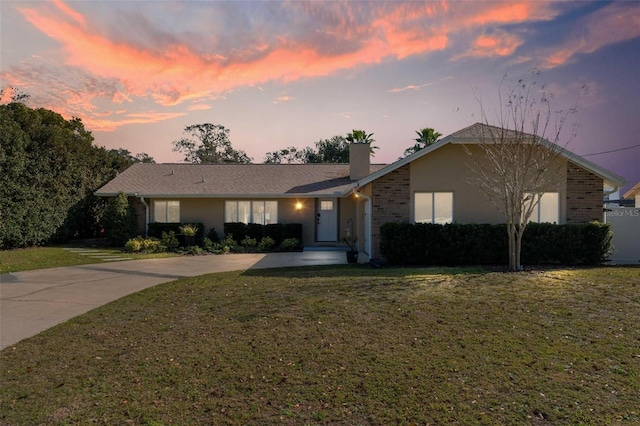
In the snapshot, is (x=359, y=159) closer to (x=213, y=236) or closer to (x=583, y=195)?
(x=213, y=236)

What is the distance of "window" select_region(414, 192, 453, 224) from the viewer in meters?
12.2

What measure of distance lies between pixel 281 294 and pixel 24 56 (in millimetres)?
12423

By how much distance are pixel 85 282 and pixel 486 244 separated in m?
10.6

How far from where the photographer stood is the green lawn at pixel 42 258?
458 inches

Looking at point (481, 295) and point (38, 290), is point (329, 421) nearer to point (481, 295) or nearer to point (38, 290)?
point (481, 295)

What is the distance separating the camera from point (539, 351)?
4410 mm

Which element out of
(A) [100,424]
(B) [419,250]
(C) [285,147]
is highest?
(C) [285,147]

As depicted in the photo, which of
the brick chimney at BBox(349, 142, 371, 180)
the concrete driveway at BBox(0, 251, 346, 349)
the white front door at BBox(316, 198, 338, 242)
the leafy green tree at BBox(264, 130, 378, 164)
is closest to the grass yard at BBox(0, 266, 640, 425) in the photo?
the concrete driveway at BBox(0, 251, 346, 349)

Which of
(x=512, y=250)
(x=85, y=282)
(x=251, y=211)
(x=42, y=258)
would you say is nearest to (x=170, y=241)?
A: (x=251, y=211)

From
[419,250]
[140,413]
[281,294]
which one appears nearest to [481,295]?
[281,294]

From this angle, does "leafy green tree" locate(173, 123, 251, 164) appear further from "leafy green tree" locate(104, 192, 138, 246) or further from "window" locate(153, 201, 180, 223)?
"leafy green tree" locate(104, 192, 138, 246)

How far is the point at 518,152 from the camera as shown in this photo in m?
10.2

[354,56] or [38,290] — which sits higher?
[354,56]

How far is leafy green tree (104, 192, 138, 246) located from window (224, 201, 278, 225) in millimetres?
4312
